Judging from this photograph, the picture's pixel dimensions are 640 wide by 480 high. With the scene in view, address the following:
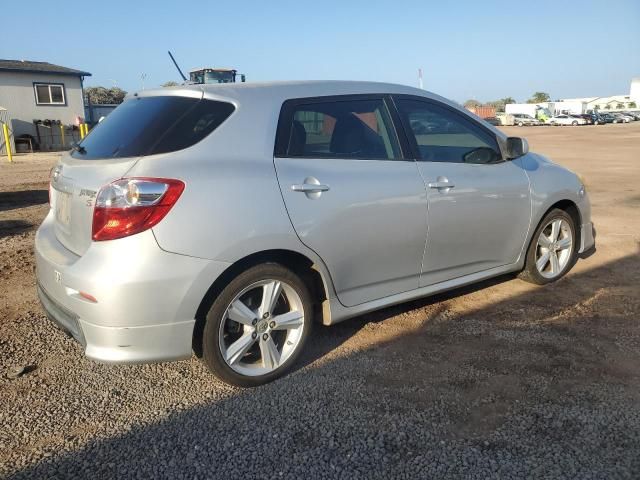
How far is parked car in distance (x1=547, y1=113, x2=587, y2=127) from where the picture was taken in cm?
5728

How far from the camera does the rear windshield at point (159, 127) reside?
9.57 feet

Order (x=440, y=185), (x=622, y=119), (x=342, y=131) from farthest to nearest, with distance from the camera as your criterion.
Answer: (x=622, y=119) → (x=440, y=185) → (x=342, y=131)

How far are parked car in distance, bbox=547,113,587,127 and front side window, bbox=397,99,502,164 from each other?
197ft

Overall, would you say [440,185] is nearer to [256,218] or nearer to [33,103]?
[256,218]

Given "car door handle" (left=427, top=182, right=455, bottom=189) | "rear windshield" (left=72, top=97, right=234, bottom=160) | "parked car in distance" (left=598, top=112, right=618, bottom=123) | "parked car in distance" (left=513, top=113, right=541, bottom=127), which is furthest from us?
"parked car in distance" (left=513, top=113, right=541, bottom=127)

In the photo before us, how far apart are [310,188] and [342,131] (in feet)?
1.89

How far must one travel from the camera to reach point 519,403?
2.96 metres

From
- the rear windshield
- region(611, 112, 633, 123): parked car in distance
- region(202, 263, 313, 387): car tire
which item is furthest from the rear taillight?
region(611, 112, 633, 123): parked car in distance

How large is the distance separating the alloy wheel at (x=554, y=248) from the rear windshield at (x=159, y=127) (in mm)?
3068

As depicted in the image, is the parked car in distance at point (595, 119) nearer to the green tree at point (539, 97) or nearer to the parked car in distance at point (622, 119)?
the parked car in distance at point (622, 119)

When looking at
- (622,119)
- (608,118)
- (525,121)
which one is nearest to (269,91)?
(525,121)

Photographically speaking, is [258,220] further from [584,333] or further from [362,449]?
[584,333]

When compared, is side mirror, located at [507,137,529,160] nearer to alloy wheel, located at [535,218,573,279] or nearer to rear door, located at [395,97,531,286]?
rear door, located at [395,97,531,286]

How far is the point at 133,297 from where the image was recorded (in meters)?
2.68
